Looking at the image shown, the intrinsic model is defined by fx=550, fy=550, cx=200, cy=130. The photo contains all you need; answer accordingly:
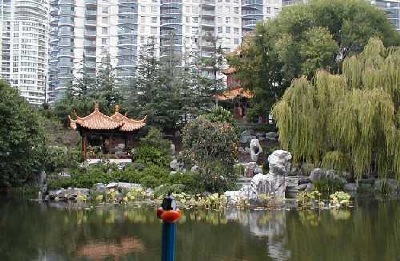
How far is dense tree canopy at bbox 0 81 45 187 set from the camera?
13.4 m

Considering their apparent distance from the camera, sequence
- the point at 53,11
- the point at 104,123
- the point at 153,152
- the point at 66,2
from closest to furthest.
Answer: the point at 153,152 → the point at 104,123 → the point at 66,2 → the point at 53,11

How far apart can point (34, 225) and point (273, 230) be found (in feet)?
13.8

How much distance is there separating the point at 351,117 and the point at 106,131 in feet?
27.2

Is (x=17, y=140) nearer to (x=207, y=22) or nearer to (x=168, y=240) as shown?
(x=168, y=240)

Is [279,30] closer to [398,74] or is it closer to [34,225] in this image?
[398,74]

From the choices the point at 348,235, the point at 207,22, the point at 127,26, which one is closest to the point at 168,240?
the point at 348,235

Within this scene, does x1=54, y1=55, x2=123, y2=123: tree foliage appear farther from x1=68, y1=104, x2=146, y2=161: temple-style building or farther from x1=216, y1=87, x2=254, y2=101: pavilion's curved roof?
x1=216, y1=87, x2=254, y2=101: pavilion's curved roof

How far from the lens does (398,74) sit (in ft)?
47.1

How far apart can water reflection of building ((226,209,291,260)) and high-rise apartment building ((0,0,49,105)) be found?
3330 centimetres

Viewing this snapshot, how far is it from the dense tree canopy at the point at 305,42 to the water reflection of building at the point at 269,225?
835cm

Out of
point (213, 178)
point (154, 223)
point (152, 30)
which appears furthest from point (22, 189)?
point (152, 30)

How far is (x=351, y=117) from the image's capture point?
1389cm

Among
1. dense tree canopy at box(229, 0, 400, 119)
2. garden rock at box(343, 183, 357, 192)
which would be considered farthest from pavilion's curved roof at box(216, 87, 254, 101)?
garden rock at box(343, 183, 357, 192)

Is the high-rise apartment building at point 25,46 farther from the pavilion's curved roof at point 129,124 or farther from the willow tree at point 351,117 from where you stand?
the willow tree at point 351,117
